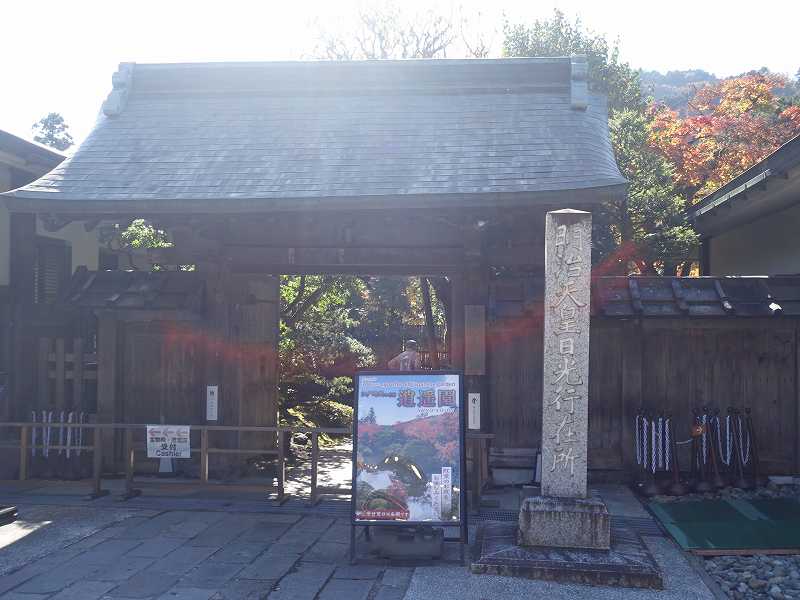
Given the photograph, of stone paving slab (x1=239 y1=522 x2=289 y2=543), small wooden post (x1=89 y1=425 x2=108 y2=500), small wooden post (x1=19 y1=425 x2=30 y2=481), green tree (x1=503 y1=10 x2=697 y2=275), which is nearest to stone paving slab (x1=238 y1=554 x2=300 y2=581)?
stone paving slab (x1=239 y1=522 x2=289 y2=543)

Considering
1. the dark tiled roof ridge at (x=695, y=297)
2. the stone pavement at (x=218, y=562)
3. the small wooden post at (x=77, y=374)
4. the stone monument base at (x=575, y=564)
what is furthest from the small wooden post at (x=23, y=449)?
the dark tiled roof ridge at (x=695, y=297)

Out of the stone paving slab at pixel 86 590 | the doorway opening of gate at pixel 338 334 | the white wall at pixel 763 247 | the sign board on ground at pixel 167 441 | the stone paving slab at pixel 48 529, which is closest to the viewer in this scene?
the stone paving slab at pixel 86 590

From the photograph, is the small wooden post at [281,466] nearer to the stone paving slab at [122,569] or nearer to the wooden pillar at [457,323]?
the stone paving slab at [122,569]

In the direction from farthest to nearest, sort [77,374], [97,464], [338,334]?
[338,334] < [77,374] < [97,464]

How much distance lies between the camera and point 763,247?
12656 millimetres

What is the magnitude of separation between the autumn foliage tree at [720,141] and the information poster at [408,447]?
17.2 m

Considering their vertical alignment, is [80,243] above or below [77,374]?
above

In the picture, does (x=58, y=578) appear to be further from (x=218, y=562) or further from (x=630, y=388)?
(x=630, y=388)

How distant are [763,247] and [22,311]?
41.2 feet

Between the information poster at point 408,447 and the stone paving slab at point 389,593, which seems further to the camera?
the information poster at point 408,447

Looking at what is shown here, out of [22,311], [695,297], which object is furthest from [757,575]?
[22,311]

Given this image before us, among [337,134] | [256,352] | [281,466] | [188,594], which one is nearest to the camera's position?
[188,594]

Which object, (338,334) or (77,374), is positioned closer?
(77,374)

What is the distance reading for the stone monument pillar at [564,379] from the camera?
6.70 meters
